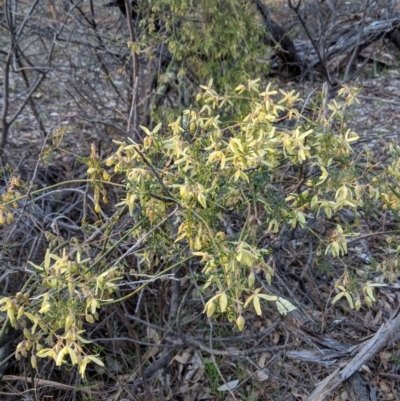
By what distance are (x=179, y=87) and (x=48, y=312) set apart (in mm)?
2820

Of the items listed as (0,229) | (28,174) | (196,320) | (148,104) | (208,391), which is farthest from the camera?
(148,104)

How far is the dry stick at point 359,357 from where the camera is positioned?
6.43 feet

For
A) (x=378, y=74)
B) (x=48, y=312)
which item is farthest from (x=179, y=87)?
(x=378, y=74)

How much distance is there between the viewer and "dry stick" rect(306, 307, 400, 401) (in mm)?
1960

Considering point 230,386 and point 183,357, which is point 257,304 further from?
point 183,357

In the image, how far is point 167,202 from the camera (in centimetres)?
175

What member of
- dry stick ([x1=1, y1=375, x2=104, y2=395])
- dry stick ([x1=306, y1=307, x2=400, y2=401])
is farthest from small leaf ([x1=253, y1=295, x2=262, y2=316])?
dry stick ([x1=1, y1=375, x2=104, y2=395])

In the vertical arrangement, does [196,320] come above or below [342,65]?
below

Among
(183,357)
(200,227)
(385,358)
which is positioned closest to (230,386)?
(183,357)

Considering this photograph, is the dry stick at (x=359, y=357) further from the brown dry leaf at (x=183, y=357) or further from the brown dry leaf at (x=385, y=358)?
the brown dry leaf at (x=183, y=357)

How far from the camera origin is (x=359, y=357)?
198cm

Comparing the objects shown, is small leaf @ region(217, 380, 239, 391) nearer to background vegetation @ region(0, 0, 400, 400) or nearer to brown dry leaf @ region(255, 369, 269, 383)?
background vegetation @ region(0, 0, 400, 400)

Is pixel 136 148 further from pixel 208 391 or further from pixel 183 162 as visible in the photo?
pixel 208 391

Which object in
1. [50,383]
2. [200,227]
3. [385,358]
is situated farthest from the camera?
[385,358]
